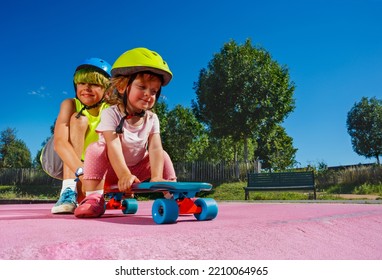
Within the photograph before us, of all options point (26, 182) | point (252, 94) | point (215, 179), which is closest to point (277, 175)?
point (215, 179)

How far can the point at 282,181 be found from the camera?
13.2 meters

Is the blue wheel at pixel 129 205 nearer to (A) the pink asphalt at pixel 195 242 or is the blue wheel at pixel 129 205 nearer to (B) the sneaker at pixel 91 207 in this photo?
(B) the sneaker at pixel 91 207

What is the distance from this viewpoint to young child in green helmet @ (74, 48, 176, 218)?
243 cm

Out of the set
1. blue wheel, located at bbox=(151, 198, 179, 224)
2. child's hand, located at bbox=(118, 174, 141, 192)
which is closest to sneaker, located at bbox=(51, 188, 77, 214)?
child's hand, located at bbox=(118, 174, 141, 192)

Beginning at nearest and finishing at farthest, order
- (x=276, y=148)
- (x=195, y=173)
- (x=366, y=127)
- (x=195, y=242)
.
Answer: (x=195, y=242), (x=195, y=173), (x=366, y=127), (x=276, y=148)

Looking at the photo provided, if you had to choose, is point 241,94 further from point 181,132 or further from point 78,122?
point 78,122

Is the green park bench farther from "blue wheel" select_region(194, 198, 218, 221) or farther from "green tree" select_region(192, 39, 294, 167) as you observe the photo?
"blue wheel" select_region(194, 198, 218, 221)

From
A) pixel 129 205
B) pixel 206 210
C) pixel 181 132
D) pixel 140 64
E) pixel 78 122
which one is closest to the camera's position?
pixel 140 64

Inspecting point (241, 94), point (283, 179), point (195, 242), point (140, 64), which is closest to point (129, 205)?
point (140, 64)

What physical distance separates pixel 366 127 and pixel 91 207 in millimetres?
40122

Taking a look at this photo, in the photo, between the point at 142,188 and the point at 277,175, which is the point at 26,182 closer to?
the point at 277,175

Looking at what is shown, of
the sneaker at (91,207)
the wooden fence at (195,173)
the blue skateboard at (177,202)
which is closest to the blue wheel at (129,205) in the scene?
the sneaker at (91,207)

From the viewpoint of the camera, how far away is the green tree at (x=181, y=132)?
24.5 metres
